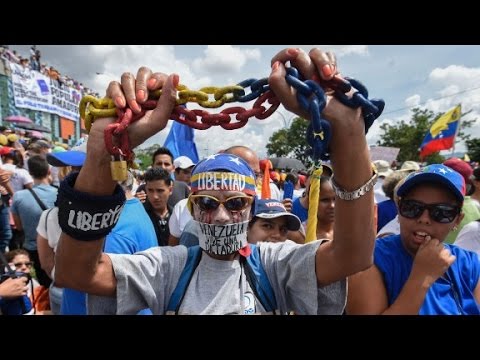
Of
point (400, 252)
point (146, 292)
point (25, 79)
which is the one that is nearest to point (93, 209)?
point (146, 292)

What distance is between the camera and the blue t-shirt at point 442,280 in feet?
5.70

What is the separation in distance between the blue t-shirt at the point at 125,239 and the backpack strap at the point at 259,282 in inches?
29.1

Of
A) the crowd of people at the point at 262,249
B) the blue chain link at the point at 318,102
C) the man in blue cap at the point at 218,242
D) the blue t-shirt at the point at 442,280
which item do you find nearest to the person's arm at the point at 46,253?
the crowd of people at the point at 262,249

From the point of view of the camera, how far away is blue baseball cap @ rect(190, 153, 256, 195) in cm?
166

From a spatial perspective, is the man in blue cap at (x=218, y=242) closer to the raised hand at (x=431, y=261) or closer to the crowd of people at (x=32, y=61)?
the raised hand at (x=431, y=261)

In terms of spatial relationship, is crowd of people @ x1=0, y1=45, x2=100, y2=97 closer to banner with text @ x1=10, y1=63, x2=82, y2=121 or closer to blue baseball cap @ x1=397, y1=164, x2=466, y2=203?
banner with text @ x1=10, y1=63, x2=82, y2=121

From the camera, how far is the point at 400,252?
1.89 metres

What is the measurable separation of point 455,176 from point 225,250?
4.11 feet

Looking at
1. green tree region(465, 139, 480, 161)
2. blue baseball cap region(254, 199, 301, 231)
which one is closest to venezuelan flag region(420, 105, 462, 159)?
blue baseball cap region(254, 199, 301, 231)

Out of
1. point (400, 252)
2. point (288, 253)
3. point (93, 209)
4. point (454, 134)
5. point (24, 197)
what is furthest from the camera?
point (454, 134)

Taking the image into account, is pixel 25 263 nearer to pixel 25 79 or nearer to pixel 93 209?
pixel 93 209

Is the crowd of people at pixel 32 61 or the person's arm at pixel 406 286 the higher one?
the crowd of people at pixel 32 61

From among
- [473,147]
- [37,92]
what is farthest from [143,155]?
[473,147]

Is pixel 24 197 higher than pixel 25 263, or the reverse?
pixel 24 197
